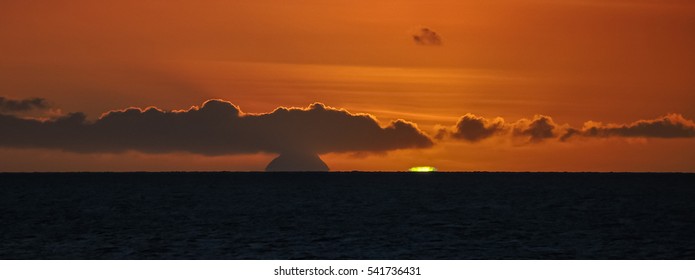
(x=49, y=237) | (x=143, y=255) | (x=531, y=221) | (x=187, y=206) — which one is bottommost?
(x=143, y=255)

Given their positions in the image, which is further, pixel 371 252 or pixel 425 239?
pixel 425 239

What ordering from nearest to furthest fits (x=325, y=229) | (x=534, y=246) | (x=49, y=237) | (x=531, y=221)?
1. (x=534, y=246)
2. (x=49, y=237)
3. (x=325, y=229)
4. (x=531, y=221)

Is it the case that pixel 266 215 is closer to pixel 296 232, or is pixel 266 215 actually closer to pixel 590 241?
pixel 296 232

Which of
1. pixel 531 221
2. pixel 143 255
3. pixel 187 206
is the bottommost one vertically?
pixel 143 255

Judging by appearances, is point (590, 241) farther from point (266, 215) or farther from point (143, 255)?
point (266, 215)

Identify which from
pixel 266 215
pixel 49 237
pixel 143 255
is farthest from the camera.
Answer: pixel 266 215

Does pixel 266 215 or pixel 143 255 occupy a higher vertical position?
pixel 266 215

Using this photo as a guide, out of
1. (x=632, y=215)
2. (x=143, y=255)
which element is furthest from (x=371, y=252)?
(x=632, y=215)

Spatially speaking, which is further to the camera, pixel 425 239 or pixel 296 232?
pixel 296 232

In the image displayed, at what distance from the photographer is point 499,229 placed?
3095 inches

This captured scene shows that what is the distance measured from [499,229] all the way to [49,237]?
36841 millimetres

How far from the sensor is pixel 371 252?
58.5m

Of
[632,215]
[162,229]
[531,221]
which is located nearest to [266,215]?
[162,229]

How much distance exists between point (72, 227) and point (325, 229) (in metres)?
23.0
